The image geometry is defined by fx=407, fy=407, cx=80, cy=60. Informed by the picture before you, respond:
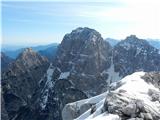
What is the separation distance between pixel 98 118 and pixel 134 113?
5.20m

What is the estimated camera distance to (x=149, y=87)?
273 feet

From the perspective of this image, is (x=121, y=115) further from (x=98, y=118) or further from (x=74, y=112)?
(x=74, y=112)

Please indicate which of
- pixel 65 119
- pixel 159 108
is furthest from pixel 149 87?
pixel 65 119

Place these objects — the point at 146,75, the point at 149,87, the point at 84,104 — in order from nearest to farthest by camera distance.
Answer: the point at 149,87, the point at 146,75, the point at 84,104

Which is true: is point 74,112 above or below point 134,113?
below

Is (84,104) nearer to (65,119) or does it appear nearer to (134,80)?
(65,119)

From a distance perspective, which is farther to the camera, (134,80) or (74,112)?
(74,112)

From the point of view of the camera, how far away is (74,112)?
367 feet

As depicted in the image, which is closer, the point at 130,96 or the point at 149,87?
the point at 130,96

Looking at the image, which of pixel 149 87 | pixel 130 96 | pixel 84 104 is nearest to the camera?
pixel 130 96

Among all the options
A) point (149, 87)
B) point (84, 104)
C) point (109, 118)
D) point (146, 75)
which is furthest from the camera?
point (84, 104)

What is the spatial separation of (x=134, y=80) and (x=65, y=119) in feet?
109

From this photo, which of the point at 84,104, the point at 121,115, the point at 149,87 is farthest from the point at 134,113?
the point at 84,104

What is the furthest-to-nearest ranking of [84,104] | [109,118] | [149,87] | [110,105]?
1. [84,104]
2. [149,87]
3. [110,105]
4. [109,118]
